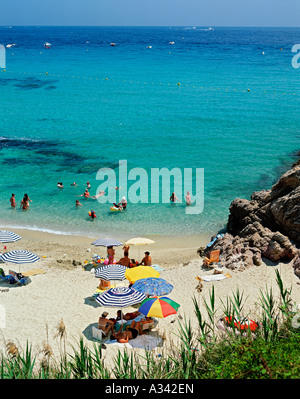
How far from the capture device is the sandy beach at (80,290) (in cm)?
1340

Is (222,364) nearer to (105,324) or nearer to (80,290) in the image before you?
(105,324)

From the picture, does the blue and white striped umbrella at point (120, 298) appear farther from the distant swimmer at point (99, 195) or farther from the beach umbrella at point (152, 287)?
the distant swimmer at point (99, 195)

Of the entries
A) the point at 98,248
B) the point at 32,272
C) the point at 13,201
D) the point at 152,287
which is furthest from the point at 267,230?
the point at 13,201

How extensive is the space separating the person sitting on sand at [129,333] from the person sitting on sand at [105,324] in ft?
0.70

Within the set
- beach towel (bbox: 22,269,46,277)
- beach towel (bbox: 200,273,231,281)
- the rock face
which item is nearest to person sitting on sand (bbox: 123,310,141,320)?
beach towel (bbox: 200,273,231,281)

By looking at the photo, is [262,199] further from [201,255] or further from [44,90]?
[44,90]

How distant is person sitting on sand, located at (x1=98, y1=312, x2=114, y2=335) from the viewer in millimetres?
13352

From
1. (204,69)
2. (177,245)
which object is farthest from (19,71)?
(177,245)

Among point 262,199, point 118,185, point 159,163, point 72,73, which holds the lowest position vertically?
point 262,199

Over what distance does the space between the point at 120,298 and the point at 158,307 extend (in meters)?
1.21

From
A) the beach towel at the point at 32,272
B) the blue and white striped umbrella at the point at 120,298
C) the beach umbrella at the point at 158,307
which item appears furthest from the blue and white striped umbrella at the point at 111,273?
the beach towel at the point at 32,272

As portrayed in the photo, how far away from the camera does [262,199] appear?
65.1 ft

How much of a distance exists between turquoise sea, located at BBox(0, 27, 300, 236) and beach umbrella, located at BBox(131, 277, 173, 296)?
8.48 meters

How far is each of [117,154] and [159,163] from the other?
12.3 feet
